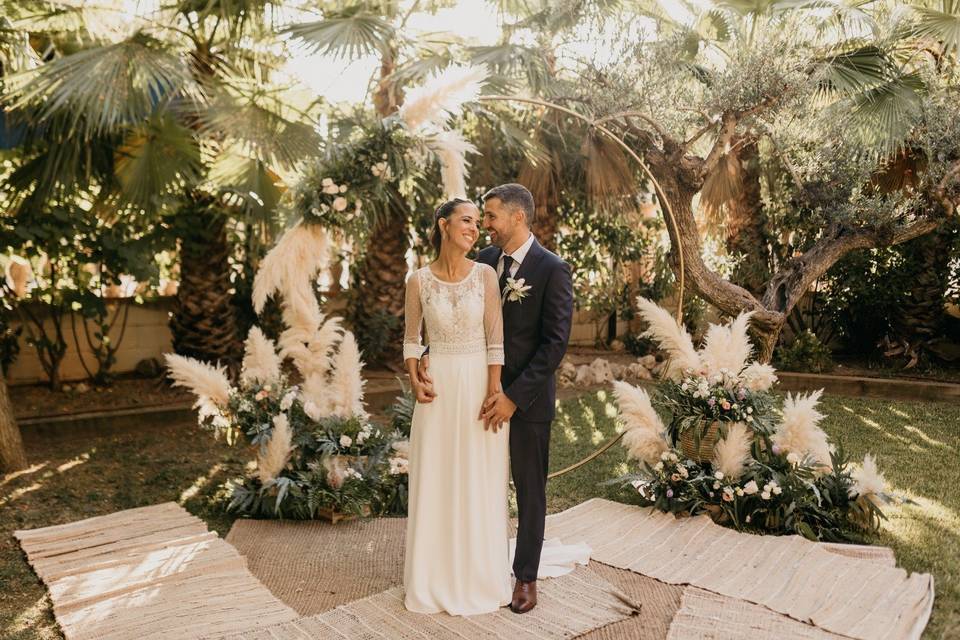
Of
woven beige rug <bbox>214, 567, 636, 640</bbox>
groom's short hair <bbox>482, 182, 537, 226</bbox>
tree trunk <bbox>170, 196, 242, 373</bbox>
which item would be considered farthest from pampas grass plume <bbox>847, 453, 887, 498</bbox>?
tree trunk <bbox>170, 196, 242, 373</bbox>

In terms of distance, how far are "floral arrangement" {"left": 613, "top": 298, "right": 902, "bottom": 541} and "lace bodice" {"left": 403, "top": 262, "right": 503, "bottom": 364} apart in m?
1.94

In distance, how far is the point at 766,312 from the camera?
8109 mm

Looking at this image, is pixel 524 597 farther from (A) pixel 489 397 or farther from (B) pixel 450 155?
(B) pixel 450 155

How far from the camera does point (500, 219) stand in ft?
12.5

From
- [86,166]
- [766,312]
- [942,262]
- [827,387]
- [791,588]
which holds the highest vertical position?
[86,166]

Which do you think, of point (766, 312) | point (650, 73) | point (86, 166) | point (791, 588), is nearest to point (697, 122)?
point (650, 73)

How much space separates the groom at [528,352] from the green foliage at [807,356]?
737cm

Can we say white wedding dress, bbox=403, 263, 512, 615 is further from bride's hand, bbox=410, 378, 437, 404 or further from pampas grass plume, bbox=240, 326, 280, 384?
pampas grass plume, bbox=240, 326, 280, 384

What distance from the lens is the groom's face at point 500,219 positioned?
150 inches

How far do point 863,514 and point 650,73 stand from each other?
431 centimetres

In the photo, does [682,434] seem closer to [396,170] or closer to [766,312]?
[396,170]

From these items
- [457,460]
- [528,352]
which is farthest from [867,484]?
[457,460]

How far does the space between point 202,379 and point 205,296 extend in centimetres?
346

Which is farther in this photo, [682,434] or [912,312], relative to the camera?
[912,312]
